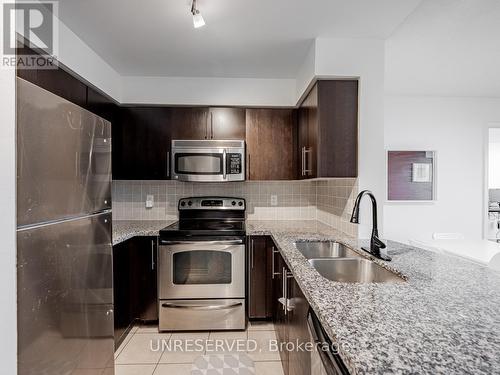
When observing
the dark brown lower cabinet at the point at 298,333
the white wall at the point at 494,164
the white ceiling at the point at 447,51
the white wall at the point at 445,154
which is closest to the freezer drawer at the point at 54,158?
the dark brown lower cabinet at the point at 298,333

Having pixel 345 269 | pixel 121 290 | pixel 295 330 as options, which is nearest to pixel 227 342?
pixel 121 290

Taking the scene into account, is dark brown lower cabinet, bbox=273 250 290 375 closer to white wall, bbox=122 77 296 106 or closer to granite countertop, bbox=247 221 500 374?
granite countertop, bbox=247 221 500 374

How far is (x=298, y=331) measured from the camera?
139 centimetres

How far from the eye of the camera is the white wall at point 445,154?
11.9ft

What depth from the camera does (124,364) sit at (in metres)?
2.03

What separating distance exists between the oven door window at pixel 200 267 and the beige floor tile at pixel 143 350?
0.48m

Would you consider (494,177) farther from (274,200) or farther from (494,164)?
(274,200)

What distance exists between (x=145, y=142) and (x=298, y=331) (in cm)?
223

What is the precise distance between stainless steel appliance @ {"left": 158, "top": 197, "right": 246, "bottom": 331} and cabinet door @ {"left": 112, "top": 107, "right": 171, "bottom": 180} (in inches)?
27.5

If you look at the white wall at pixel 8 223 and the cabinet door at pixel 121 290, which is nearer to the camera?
the white wall at pixel 8 223

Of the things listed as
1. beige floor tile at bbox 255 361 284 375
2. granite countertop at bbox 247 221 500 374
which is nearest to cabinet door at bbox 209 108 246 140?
granite countertop at bbox 247 221 500 374

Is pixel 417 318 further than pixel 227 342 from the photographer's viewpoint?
No

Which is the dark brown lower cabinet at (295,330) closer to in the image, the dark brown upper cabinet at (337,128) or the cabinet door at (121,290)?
the dark brown upper cabinet at (337,128)

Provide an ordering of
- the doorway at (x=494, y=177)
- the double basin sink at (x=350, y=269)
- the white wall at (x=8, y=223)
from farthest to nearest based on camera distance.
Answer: the doorway at (x=494, y=177)
the double basin sink at (x=350, y=269)
the white wall at (x=8, y=223)
